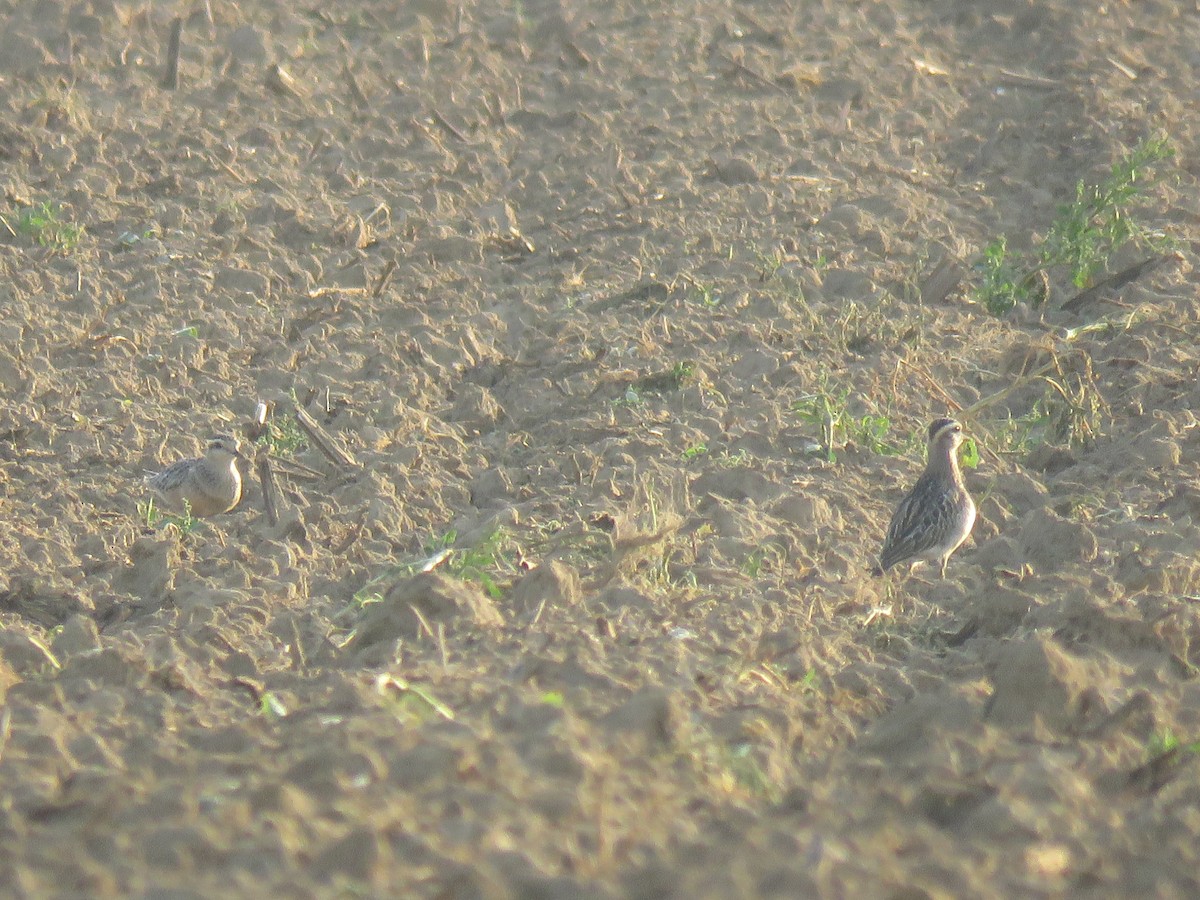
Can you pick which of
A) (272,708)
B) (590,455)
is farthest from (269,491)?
(272,708)

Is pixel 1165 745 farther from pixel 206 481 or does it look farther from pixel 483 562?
pixel 206 481

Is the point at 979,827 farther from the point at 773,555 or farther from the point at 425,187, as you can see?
the point at 425,187

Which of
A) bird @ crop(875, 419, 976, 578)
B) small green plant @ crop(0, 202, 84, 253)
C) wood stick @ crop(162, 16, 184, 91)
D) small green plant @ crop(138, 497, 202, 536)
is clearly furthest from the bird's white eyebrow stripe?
wood stick @ crop(162, 16, 184, 91)

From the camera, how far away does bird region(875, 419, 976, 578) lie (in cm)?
774

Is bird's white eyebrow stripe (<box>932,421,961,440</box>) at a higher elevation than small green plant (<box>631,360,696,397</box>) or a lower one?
higher

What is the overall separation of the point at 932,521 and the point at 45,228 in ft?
20.3

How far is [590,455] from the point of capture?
8875 mm

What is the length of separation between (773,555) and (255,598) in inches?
87.2

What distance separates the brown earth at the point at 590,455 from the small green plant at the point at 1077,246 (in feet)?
0.65

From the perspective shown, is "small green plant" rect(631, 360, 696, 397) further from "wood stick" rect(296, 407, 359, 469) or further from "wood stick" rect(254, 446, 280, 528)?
"wood stick" rect(254, 446, 280, 528)

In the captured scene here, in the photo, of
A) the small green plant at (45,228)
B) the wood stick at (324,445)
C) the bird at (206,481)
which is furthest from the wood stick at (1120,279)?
the small green plant at (45,228)

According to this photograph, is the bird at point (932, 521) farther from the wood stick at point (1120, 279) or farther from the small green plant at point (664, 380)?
the wood stick at point (1120, 279)

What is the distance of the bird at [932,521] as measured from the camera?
7.74 meters

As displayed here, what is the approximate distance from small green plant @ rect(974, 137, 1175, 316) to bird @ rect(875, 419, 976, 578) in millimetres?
2898
